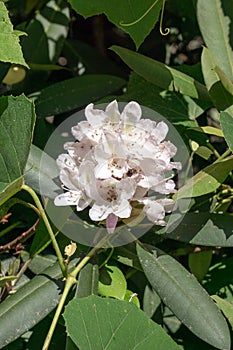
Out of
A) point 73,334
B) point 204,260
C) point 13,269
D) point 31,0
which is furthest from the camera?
point 31,0

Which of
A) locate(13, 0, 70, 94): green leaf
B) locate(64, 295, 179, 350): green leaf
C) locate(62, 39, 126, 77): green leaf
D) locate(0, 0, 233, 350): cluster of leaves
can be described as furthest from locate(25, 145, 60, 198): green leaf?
locate(62, 39, 126, 77): green leaf

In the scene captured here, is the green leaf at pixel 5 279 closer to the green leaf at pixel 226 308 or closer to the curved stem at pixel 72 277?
the curved stem at pixel 72 277

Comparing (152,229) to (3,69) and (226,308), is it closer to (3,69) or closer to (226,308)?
(226,308)

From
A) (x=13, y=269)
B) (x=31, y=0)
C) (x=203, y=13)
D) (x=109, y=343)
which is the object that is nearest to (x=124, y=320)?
(x=109, y=343)

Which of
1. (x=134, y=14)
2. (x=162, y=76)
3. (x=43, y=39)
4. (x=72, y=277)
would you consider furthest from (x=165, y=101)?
(x=72, y=277)

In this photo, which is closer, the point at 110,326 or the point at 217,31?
the point at 110,326

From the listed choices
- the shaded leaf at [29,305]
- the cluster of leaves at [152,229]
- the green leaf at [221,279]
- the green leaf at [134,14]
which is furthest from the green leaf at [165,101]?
the shaded leaf at [29,305]

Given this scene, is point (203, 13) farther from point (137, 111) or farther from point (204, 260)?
point (204, 260)
